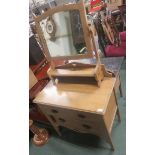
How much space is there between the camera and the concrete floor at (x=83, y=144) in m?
1.65

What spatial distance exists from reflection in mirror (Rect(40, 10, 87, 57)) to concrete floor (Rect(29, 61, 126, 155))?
97 cm

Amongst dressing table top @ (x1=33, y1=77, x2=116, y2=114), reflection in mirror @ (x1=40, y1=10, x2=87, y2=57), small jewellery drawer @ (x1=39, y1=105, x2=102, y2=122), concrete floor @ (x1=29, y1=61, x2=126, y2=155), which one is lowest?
concrete floor @ (x1=29, y1=61, x2=126, y2=155)

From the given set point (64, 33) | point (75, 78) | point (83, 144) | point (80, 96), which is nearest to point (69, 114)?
point (80, 96)

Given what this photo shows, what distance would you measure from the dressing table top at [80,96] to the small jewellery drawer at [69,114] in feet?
0.14

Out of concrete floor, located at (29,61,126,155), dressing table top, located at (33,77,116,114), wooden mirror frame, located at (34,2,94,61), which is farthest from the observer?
concrete floor, located at (29,61,126,155)

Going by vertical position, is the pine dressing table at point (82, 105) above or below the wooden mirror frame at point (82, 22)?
below

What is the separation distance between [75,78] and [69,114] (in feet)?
1.09

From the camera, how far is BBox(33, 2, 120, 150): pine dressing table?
1.24m

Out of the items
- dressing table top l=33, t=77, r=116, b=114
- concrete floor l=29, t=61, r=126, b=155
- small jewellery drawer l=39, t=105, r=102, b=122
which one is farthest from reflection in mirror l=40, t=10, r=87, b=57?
concrete floor l=29, t=61, r=126, b=155

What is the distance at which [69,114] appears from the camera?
1.42 metres

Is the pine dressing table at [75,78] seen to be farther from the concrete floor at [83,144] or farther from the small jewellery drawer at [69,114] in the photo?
the concrete floor at [83,144]

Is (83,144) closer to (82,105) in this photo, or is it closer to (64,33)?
(82,105)

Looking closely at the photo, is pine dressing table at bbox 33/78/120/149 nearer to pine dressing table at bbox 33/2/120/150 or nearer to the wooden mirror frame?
pine dressing table at bbox 33/2/120/150

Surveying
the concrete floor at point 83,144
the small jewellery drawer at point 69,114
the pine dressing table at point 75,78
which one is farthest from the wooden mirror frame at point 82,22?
the concrete floor at point 83,144
